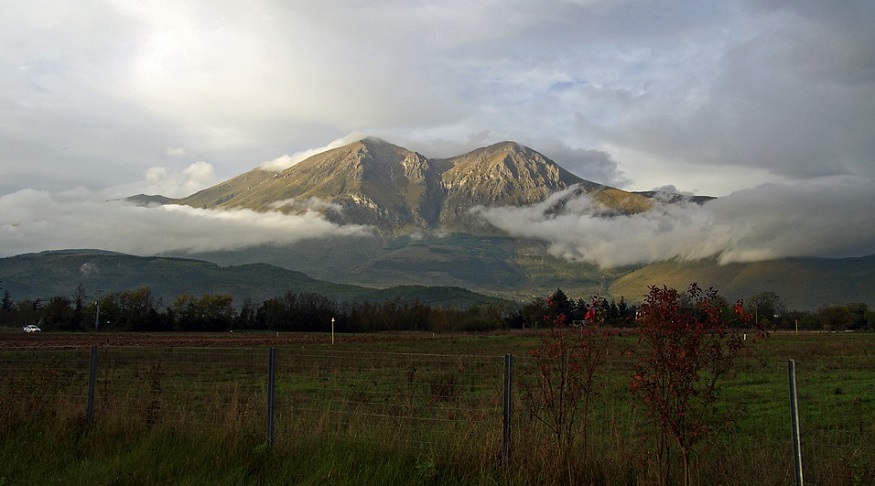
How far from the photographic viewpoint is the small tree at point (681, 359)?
704cm

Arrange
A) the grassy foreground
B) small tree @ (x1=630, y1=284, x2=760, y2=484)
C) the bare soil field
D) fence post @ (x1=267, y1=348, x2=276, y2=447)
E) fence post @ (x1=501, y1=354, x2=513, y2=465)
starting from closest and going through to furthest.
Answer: small tree @ (x1=630, y1=284, x2=760, y2=484) < the grassy foreground < fence post @ (x1=501, y1=354, x2=513, y2=465) < fence post @ (x1=267, y1=348, x2=276, y2=447) < the bare soil field

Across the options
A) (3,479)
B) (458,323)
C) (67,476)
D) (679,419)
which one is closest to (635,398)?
(679,419)

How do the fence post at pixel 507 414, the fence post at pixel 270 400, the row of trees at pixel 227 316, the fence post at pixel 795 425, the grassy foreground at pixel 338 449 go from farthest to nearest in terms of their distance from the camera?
1. the row of trees at pixel 227 316
2. the fence post at pixel 270 400
3. the fence post at pixel 507 414
4. the grassy foreground at pixel 338 449
5. the fence post at pixel 795 425

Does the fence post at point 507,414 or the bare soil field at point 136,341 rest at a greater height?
the fence post at point 507,414

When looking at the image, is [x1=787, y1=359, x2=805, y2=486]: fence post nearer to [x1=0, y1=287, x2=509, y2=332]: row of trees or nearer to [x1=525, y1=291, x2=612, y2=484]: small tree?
[x1=525, y1=291, x2=612, y2=484]: small tree

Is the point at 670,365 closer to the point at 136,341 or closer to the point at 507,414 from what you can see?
the point at 507,414

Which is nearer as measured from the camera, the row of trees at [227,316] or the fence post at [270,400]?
the fence post at [270,400]

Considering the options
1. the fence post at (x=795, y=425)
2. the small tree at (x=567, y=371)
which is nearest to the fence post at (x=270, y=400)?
the small tree at (x=567, y=371)

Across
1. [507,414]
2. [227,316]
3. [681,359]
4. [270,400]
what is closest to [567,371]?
[507,414]

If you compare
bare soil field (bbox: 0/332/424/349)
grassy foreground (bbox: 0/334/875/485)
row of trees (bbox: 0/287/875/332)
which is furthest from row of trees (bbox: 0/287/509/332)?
grassy foreground (bbox: 0/334/875/485)

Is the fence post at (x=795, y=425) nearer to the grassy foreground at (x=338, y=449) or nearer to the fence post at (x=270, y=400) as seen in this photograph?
the grassy foreground at (x=338, y=449)

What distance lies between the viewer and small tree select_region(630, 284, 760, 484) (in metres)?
7.04

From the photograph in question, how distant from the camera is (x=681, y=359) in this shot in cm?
701

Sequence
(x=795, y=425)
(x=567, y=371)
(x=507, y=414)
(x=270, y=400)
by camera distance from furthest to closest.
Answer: (x=270, y=400) < (x=507, y=414) < (x=567, y=371) < (x=795, y=425)
